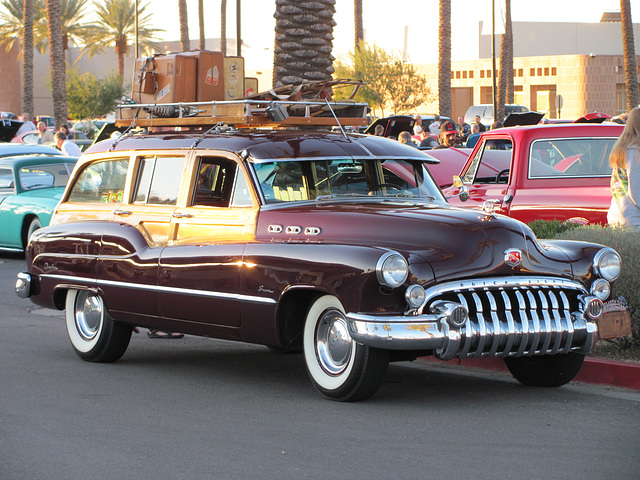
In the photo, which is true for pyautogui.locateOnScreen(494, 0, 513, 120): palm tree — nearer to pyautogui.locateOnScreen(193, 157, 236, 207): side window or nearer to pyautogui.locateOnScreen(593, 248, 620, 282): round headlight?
pyautogui.locateOnScreen(193, 157, 236, 207): side window

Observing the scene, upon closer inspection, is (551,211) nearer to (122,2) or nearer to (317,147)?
(317,147)

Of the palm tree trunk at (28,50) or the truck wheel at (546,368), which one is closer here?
the truck wheel at (546,368)

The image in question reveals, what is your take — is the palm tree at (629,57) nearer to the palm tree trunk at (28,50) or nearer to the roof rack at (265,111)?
the palm tree trunk at (28,50)

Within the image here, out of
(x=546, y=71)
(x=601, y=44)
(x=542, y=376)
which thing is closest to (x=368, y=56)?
(x=546, y=71)

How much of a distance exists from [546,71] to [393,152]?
70.9 metres

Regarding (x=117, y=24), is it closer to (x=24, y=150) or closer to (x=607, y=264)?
(x=24, y=150)

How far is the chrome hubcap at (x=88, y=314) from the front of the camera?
8.57 m

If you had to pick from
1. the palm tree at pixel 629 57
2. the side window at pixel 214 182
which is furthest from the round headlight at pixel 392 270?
the palm tree at pixel 629 57

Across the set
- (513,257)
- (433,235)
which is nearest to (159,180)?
(433,235)

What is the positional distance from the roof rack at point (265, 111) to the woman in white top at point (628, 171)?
2132 millimetres

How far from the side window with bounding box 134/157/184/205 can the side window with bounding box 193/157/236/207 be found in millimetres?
216

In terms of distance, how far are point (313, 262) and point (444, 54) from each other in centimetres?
2742

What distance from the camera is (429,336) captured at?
621 centimetres


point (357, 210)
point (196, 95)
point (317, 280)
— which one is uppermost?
point (196, 95)
